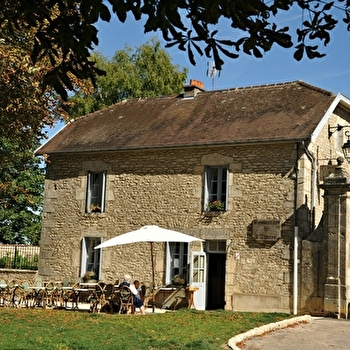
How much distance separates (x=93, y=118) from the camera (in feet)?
70.8

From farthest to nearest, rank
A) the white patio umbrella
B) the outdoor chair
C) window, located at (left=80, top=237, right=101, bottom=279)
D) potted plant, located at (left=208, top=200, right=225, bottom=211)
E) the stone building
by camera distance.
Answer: window, located at (left=80, top=237, right=101, bottom=279)
potted plant, located at (left=208, top=200, right=225, bottom=211)
the stone building
the white patio umbrella
the outdoor chair

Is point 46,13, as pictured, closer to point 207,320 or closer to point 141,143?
point 207,320

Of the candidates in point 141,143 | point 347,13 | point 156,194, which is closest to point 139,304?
point 156,194

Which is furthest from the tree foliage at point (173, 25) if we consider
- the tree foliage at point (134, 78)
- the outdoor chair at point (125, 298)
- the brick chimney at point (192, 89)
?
the tree foliage at point (134, 78)

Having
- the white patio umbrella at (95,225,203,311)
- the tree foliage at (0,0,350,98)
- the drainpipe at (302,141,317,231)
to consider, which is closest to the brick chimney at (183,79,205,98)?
the drainpipe at (302,141,317,231)

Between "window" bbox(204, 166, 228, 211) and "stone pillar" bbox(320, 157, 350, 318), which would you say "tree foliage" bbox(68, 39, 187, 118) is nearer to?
"window" bbox(204, 166, 228, 211)

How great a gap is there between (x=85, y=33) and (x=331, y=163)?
13753 millimetres

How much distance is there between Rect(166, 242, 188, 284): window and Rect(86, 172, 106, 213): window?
267 cm

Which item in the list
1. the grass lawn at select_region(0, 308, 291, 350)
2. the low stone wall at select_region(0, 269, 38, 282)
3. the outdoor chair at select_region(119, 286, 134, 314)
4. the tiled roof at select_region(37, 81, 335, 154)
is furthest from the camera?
the low stone wall at select_region(0, 269, 38, 282)

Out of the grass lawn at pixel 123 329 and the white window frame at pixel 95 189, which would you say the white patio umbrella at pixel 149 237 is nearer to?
the grass lawn at pixel 123 329

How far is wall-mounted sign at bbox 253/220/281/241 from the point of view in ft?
53.1

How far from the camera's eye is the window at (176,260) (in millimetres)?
17641

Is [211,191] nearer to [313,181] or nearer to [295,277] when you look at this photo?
[313,181]

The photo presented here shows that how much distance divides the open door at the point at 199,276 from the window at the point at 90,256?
3281mm
